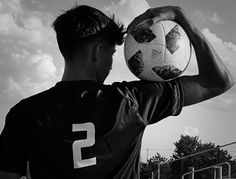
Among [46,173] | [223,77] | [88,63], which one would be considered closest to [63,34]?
[88,63]

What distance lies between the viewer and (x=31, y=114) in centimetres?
229

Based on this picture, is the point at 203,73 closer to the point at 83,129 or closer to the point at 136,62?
the point at 136,62

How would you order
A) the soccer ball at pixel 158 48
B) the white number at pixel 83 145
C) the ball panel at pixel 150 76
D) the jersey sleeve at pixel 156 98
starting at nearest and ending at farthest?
the white number at pixel 83 145, the jersey sleeve at pixel 156 98, the ball panel at pixel 150 76, the soccer ball at pixel 158 48

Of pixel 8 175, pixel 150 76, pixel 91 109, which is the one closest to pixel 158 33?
pixel 150 76

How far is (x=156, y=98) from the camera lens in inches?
93.2

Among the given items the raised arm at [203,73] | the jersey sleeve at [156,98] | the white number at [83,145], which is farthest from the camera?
the raised arm at [203,73]

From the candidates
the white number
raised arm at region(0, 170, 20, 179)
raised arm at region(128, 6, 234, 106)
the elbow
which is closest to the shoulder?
the white number

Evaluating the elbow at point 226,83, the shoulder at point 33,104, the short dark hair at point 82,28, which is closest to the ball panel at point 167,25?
the short dark hair at point 82,28

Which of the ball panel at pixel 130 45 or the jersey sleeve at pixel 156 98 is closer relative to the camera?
the jersey sleeve at pixel 156 98

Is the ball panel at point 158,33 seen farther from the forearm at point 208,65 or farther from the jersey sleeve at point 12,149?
the jersey sleeve at point 12,149

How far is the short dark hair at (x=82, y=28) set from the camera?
7.76ft

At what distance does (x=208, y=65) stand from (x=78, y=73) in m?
0.84

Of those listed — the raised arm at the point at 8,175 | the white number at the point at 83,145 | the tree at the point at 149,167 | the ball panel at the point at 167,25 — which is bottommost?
the raised arm at the point at 8,175

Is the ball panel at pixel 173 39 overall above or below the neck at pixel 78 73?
above
